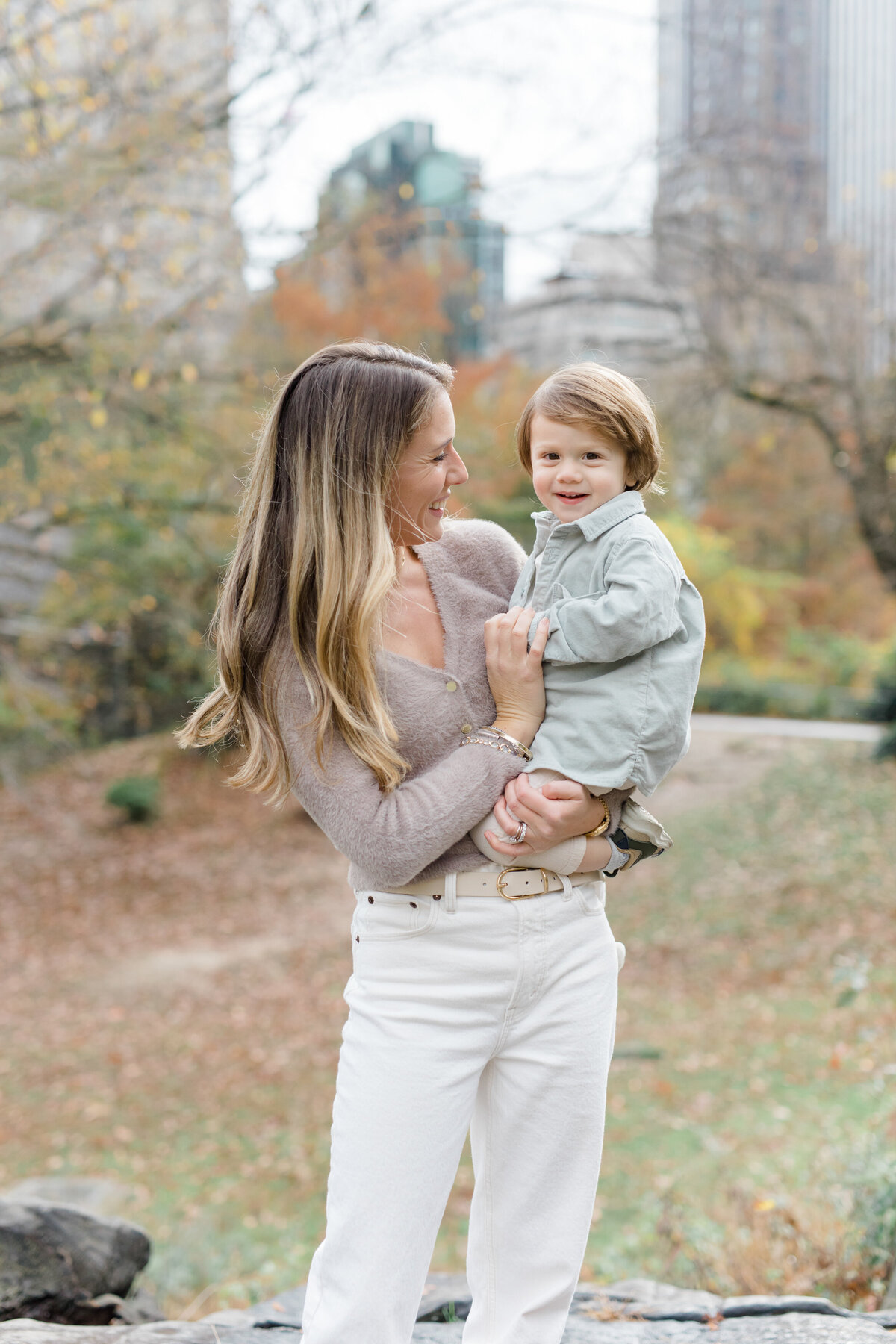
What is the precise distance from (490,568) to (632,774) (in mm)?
501

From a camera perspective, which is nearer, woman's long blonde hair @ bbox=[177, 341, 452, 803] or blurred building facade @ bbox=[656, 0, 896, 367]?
woman's long blonde hair @ bbox=[177, 341, 452, 803]

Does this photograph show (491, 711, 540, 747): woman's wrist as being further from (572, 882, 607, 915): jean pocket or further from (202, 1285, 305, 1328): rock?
(202, 1285, 305, 1328): rock

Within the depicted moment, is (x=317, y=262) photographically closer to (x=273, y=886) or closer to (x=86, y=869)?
(x=273, y=886)

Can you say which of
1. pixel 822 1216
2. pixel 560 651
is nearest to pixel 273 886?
pixel 822 1216

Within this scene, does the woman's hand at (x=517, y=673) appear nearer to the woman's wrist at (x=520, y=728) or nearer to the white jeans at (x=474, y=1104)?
the woman's wrist at (x=520, y=728)

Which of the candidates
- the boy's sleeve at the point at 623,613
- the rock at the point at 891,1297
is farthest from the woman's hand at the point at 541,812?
the rock at the point at 891,1297

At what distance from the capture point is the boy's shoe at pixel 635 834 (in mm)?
1857

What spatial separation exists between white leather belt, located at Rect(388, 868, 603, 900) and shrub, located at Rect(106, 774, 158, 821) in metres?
12.6

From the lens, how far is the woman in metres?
1.68

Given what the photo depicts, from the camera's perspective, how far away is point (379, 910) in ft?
5.77

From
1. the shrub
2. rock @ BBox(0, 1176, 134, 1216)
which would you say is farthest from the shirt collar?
the shrub

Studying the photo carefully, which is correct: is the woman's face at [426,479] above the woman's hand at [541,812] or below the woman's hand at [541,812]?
above

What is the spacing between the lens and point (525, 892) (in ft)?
5.74

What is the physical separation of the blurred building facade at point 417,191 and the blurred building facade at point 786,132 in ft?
4.49
